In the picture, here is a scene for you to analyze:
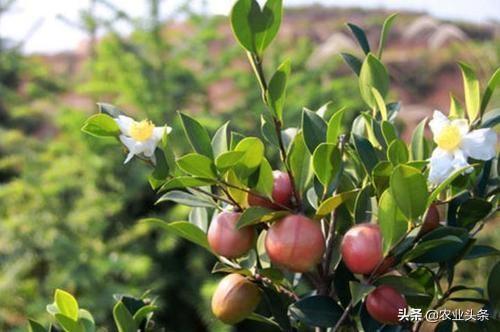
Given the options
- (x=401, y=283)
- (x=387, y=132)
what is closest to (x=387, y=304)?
(x=401, y=283)

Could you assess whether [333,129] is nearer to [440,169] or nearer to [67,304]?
[440,169]

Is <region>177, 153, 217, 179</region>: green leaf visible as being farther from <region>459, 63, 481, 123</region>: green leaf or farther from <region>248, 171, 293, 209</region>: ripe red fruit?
<region>459, 63, 481, 123</region>: green leaf

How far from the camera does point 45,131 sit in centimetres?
490

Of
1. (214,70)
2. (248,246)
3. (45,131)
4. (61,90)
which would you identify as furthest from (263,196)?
(45,131)

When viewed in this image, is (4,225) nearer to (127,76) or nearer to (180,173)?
(127,76)

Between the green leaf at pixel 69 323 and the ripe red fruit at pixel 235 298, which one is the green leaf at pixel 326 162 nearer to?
the ripe red fruit at pixel 235 298

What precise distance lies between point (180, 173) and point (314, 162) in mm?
106

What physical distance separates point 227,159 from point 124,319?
160mm

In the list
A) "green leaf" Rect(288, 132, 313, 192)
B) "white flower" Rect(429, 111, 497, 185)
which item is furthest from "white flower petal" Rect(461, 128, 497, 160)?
"green leaf" Rect(288, 132, 313, 192)

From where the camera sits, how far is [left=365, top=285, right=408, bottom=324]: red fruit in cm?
48

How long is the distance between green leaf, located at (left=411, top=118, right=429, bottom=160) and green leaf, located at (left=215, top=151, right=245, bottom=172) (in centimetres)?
14

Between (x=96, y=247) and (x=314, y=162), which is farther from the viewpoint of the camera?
(x=96, y=247)

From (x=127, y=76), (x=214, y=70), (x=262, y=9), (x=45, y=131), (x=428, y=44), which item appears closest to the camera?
(x=262, y=9)

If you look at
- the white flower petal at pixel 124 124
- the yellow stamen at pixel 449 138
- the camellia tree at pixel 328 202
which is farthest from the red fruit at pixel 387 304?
the white flower petal at pixel 124 124
